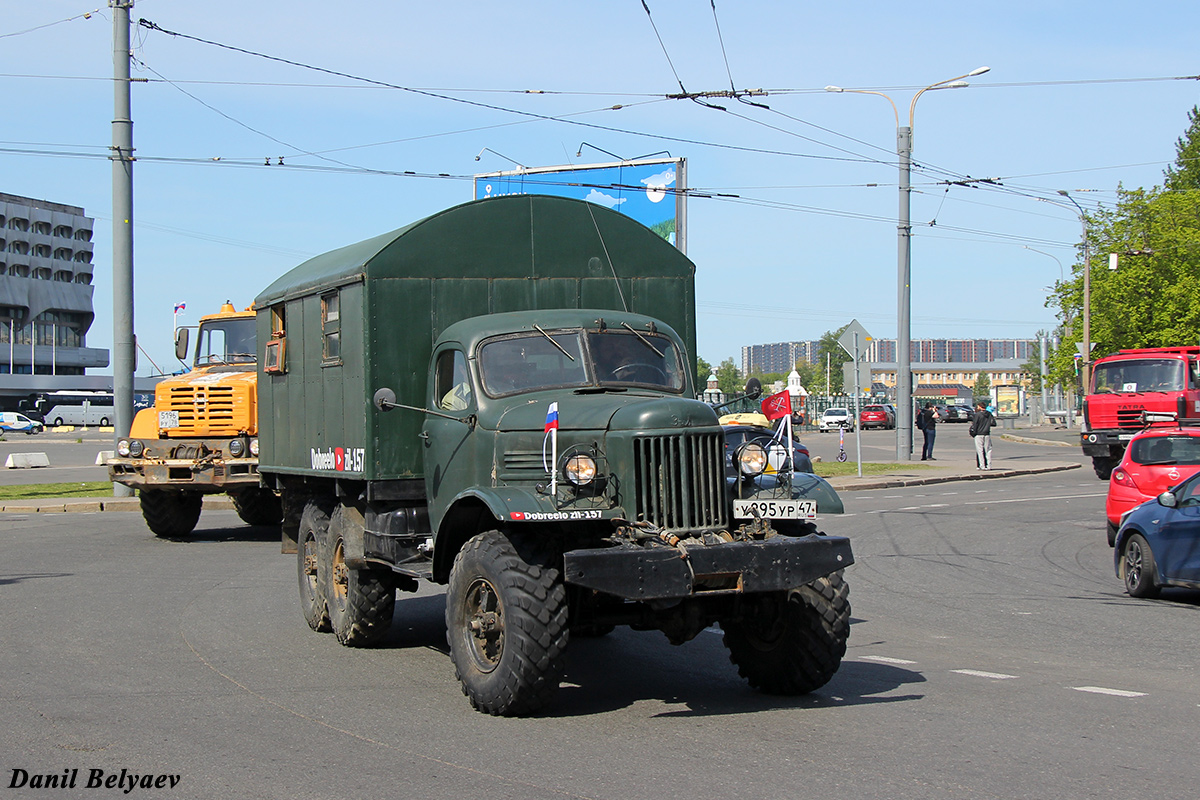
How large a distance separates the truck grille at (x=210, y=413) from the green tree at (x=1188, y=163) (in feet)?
265

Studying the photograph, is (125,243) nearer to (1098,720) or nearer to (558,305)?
(558,305)

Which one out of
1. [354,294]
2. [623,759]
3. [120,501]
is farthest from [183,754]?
[120,501]

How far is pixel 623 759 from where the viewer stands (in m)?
6.01

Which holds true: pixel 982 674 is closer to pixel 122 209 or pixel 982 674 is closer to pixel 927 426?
pixel 122 209

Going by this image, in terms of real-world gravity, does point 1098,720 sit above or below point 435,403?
below

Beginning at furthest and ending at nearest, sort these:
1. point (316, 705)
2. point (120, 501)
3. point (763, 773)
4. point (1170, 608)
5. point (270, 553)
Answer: point (120, 501), point (270, 553), point (1170, 608), point (316, 705), point (763, 773)

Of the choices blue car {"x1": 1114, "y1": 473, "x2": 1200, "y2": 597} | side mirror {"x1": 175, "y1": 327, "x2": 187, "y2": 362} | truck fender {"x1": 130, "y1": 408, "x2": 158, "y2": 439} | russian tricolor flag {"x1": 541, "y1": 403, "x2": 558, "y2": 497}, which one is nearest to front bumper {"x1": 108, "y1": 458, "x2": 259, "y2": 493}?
truck fender {"x1": 130, "y1": 408, "x2": 158, "y2": 439}

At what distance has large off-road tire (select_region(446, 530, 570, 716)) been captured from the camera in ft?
22.1

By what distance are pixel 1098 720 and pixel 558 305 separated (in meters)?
4.72

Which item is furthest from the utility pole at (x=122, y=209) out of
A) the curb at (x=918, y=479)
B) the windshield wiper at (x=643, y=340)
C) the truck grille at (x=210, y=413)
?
the windshield wiper at (x=643, y=340)

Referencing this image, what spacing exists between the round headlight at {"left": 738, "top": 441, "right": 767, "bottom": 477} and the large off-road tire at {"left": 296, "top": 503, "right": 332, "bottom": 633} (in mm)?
4269

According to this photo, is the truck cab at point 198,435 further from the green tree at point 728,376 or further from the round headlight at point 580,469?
the green tree at point 728,376

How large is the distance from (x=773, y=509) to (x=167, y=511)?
13.2m

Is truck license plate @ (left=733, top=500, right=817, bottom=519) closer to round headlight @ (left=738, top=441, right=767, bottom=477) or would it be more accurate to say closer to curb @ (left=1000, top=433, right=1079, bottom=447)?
round headlight @ (left=738, top=441, right=767, bottom=477)
